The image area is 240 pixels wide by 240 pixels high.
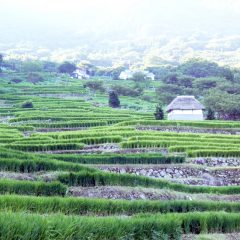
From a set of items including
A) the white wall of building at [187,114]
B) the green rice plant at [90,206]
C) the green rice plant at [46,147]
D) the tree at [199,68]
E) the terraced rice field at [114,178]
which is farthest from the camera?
the tree at [199,68]

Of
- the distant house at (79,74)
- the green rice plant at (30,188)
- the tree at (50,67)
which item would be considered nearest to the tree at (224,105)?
the green rice plant at (30,188)

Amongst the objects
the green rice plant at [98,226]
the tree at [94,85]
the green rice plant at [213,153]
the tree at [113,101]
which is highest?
the tree at [94,85]

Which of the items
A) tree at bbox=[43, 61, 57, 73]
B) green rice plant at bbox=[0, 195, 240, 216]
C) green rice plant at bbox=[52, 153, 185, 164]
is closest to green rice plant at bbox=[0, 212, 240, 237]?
green rice plant at bbox=[0, 195, 240, 216]

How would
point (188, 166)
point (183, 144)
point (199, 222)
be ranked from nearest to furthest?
point (199, 222), point (188, 166), point (183, 144)

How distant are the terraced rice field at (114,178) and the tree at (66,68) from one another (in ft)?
178

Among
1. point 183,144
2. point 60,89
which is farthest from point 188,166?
point 60,89

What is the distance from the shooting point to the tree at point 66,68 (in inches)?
4280

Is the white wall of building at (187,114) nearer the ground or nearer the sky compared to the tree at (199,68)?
nearer the ground

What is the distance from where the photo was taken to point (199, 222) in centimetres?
1215

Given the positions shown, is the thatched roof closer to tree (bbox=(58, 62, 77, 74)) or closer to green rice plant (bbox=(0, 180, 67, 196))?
green rice plant (bbox=(0, 180, 67, 196))

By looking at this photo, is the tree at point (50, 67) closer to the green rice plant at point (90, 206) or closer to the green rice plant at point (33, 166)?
the green rice plant at point (33, 166)

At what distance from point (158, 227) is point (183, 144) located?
72.4 feet

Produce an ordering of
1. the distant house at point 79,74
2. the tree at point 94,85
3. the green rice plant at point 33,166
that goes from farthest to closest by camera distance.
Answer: the distant house at point 79,74 < the tree at point 94,85 < the green rice plant at point 33,166

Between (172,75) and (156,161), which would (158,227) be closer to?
(156,161)
